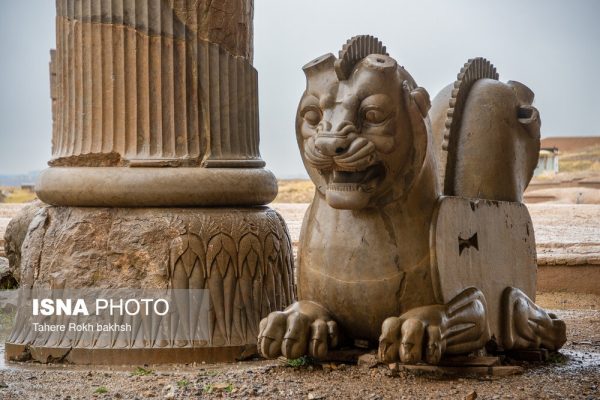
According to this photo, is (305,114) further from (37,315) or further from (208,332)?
(37,315)

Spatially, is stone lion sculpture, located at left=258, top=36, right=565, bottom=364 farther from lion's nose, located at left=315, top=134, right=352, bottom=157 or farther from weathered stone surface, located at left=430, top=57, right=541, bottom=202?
weathered stone surface, located at left=430, top=57, right=541, bottom=202

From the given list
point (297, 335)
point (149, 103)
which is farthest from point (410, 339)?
point (149, 103)

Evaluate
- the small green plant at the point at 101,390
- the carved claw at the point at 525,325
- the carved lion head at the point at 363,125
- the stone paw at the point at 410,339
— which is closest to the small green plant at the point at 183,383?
the small green plant at the point at 101,390

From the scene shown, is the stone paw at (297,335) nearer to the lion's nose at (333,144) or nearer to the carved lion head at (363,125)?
the carved lion head at (363,125)

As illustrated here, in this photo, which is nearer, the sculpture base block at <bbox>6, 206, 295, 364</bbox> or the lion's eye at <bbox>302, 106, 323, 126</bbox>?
the lion's eye at <bbox>302, 106, 323, 126</bbox>

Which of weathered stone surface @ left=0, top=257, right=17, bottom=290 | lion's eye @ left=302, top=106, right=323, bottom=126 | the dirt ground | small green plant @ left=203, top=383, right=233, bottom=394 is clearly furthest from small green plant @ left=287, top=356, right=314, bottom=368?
weathered stone surface @ left=0, top=257, right=17, bottom=290

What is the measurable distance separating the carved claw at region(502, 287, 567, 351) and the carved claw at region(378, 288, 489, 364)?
1.14 feet

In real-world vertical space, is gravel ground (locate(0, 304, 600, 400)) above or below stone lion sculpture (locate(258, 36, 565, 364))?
below

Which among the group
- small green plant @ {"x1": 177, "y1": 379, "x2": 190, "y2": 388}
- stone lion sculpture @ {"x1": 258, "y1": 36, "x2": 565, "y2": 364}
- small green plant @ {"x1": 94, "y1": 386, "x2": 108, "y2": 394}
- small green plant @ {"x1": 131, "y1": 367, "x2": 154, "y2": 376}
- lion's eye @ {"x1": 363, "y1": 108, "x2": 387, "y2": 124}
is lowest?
small green plant @ {"x1": 131, "y1": 367, "x2": 154, "y2": 376}

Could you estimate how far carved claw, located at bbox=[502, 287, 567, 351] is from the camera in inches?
198

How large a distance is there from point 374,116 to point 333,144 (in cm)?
23

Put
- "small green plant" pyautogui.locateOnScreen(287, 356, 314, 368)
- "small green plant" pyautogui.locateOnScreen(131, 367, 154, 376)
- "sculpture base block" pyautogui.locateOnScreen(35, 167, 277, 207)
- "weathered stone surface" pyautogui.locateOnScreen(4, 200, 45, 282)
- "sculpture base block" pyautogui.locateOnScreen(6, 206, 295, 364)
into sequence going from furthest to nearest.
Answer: "weathered stone surface" pyautogui.locateOnScreen(4, 200, 45, 282)
"sculpture base block" pyautogui.locateOnScreen(35, 167, 277, 207)
"sculpture base block" pyautogui.locateOnScreen(6, 206, 295, 364)
"small green plant" pyautogui.locateOnScreen(131, 367, 154, 376)
"small green plant" pyautogui.locateOnScreen(287, 356, 314, 368)

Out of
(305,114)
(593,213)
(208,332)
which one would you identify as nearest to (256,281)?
(208,332)

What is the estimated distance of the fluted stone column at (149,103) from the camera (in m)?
5.57
